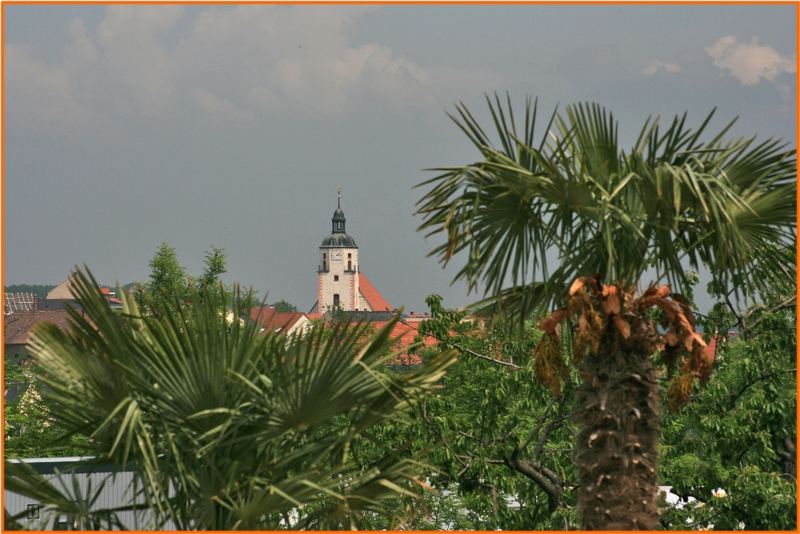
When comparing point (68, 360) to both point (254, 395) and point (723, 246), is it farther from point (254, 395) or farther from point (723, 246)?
point (723, 246)

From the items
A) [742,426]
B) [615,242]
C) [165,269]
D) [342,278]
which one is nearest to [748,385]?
[742,426]

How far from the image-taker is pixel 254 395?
24.8ft

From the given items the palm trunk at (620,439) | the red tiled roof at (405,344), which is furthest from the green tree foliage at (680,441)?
the palm trunk at (620,439)

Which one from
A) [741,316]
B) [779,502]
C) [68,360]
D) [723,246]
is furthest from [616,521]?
[741,316]

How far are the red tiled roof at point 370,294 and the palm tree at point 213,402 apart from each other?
170113 millimetres

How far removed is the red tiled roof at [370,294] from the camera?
590ft

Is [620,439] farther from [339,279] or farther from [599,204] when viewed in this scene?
[339,279]

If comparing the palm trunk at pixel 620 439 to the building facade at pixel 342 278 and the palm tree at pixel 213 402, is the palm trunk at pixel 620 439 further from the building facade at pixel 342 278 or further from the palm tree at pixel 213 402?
the building facade at pixel 342 278

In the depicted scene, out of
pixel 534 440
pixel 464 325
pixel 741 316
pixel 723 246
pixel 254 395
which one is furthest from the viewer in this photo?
pixel 464 325

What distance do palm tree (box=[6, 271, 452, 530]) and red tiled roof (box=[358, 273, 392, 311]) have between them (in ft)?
558

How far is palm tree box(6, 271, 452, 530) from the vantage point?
24.6ft

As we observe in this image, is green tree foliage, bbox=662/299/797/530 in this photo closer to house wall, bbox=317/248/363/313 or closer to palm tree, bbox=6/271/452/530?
palm tree, bbox=6/271/452/530

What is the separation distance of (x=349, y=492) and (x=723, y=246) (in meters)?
2.90

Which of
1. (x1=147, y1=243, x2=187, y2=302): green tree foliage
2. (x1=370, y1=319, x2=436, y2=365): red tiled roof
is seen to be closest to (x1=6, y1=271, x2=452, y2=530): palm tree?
(x1=370, y1=319, x2=436, y2=365): red tiled roof
